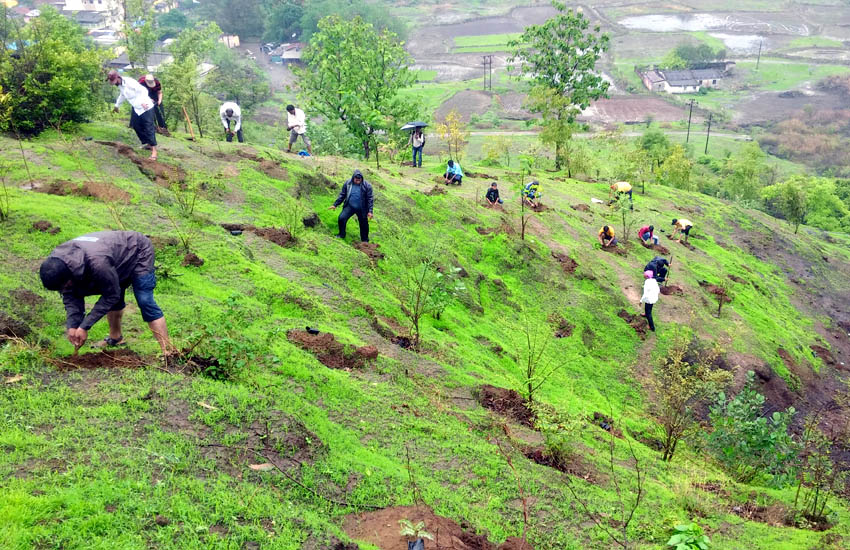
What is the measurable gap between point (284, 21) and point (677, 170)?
7148 cm

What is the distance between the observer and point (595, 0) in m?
124

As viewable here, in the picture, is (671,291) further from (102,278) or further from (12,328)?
(12,328)

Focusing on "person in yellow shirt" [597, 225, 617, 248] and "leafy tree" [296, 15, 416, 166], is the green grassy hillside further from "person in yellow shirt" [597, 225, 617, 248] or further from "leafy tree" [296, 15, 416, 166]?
"leafy tree" [296, 15, 416, 166]

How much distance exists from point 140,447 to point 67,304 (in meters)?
1.87

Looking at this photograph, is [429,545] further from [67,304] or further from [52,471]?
[67,304]

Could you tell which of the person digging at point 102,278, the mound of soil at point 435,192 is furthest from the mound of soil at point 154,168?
the mound of soil at point 435,192

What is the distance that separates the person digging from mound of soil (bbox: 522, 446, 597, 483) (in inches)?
192

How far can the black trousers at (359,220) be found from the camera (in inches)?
500

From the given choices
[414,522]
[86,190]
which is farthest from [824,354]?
[86,190]

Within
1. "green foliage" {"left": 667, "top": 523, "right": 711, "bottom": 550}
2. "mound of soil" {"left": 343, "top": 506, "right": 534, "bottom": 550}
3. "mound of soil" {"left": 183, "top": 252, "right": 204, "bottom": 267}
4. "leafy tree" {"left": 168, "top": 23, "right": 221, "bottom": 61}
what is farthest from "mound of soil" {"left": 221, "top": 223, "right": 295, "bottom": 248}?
"leafy tree" {"left": 168, "top": 23, "right": 221, "bottom": 61}

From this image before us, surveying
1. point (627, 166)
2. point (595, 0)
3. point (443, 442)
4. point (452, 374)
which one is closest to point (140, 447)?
point (443, 442)

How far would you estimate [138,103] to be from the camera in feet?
41.7

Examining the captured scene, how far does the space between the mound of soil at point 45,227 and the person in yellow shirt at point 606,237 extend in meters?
15.4

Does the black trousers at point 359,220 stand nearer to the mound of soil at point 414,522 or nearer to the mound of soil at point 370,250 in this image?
the mound of soil at point 370,250
